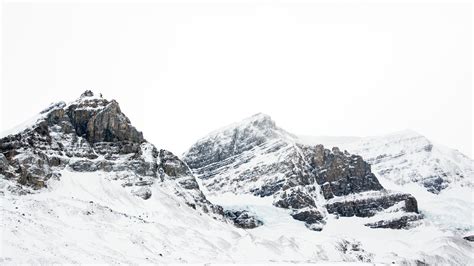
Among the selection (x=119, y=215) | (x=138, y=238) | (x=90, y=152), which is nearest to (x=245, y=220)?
(x=90, y=152)

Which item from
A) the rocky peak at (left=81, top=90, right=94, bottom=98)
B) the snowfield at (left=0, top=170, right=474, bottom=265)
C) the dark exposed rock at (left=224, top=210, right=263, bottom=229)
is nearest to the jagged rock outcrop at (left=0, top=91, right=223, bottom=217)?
the rocky peak at (left=81, top=90, right=94, bottom=98)

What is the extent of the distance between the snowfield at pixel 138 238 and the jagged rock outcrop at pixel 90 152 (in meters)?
3.84

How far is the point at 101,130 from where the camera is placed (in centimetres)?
16300

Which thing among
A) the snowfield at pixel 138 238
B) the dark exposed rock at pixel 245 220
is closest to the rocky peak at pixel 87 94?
the snowfield at pixel 138 238

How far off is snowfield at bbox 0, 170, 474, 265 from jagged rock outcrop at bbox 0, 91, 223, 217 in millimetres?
3839

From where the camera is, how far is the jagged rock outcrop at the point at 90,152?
130m

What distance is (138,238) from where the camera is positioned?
108 metres

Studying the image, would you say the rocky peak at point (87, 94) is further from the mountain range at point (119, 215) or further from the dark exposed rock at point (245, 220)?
the dark exposed rock at point (245, 220)

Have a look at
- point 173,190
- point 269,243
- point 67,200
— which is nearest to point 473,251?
point 269,243

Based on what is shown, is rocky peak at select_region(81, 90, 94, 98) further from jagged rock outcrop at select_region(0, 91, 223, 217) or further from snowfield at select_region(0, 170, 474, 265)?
snowfield at select_region(0, 170, 474, 265)

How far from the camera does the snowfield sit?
3386 inches

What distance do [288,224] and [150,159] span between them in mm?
57170

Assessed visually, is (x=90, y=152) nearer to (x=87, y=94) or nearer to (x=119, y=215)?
(x=87, y=94)

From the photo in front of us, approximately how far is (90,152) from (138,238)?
50.4 metres
